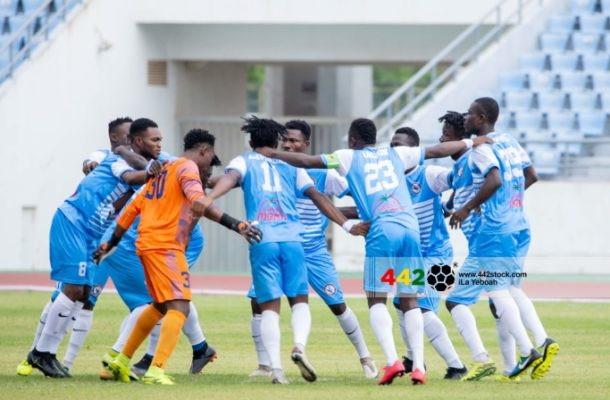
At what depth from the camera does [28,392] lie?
33.0 feet

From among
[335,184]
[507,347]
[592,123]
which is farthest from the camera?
[592,123]

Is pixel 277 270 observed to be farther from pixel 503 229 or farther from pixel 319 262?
pixel 503 229

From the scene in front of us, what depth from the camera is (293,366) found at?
1258 cm

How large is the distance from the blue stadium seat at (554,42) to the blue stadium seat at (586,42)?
0.17m

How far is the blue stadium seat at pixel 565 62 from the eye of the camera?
26.7 meters

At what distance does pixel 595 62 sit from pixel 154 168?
17.5 metres

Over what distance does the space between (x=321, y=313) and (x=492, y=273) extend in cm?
690

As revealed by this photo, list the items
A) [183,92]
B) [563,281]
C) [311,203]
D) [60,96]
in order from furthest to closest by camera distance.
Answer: [183,92]
[60,96]
[563,281]
[311,203]

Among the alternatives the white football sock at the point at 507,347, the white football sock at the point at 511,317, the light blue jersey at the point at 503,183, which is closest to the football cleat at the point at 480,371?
the white football sock at the point at 507,347

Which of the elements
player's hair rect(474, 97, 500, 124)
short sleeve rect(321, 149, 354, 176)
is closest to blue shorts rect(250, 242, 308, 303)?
short sleeve rect(321, 149, 354, 176)

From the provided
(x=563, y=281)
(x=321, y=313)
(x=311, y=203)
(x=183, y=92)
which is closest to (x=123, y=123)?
(x=311, y=203)

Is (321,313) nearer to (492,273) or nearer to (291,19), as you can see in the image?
(492,273)

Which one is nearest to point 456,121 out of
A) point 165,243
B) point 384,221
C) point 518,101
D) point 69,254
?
point 384,221

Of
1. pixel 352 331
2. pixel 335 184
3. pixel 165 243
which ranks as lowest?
pixel 352 331
